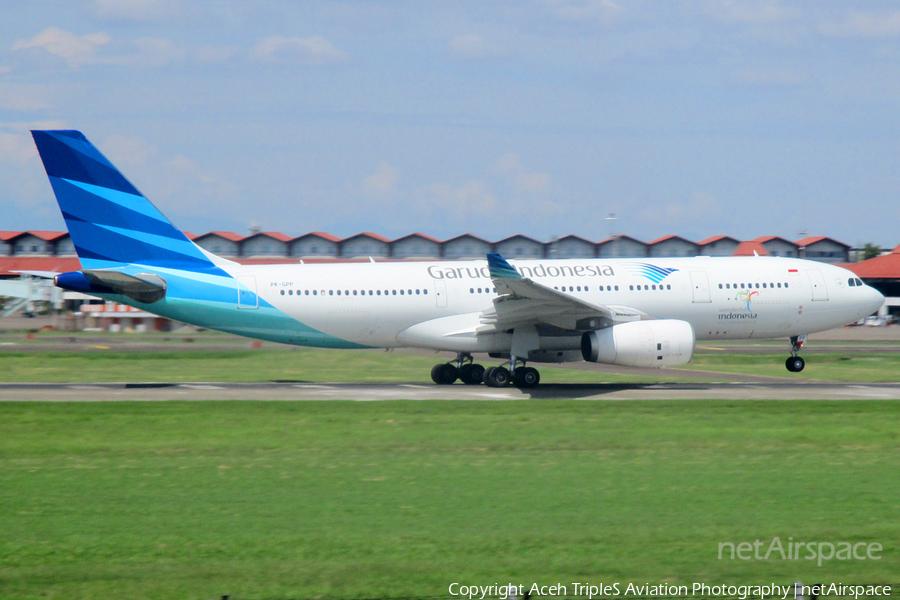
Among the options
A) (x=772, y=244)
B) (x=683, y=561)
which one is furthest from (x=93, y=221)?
(x=772, y=244)

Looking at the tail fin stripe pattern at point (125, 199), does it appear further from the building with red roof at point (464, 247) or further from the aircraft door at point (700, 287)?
the building with red roof at point (464, 247)

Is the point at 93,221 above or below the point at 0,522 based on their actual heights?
above

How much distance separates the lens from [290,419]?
2172 cm

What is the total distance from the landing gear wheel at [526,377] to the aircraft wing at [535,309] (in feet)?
4.84

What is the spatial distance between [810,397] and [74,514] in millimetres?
20718

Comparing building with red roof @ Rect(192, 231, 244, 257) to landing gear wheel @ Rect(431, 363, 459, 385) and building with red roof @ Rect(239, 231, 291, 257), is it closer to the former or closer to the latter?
building with red roof @ Rect(239, 231, 291, 257)

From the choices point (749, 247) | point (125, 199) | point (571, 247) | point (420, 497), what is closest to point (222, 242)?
point (571, 247)

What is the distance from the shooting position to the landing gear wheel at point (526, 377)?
29.1 metres

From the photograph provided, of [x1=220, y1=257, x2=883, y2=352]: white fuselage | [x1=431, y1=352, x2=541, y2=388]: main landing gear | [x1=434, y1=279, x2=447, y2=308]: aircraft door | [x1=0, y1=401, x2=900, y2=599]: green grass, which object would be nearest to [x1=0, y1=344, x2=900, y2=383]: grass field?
[x1=431, y1=352, x2=541, y2=388]: main landing gear

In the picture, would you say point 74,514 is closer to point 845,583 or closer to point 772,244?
point 845,583

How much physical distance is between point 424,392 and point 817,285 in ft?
48.7

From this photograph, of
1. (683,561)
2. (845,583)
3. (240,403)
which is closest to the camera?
(845,583)

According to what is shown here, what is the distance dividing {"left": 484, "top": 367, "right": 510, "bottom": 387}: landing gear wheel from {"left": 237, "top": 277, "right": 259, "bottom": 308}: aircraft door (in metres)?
7.81

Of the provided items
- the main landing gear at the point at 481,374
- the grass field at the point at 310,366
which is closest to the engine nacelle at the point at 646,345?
the main landing gear at the point at 481,374
